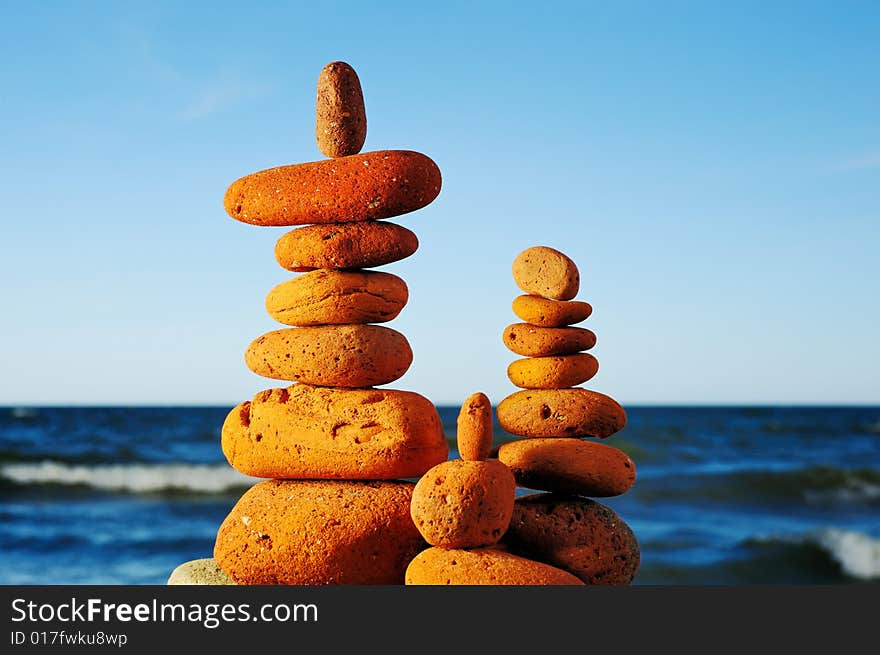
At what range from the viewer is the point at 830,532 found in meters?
21.8

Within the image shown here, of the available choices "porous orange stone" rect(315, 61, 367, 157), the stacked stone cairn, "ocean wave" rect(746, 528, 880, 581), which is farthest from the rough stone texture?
"ocean wave" rect(746, 528, 880, 581)

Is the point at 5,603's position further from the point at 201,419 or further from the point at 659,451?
the point at 201,419

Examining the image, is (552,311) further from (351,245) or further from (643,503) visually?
(643,503)

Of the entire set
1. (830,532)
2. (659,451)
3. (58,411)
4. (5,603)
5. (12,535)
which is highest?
(58,411)

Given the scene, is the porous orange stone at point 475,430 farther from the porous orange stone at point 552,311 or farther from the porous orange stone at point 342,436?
the porous orange stone at point 552,311

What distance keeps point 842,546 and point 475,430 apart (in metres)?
17.3

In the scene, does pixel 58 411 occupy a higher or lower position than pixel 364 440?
higher

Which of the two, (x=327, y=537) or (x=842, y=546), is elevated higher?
(x=842, y=546)

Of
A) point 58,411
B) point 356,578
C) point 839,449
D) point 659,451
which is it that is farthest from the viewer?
point 58,411

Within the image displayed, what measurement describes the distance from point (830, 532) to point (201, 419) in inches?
1360

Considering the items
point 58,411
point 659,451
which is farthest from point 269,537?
point 58,411

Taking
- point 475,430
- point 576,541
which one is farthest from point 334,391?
point 576,541

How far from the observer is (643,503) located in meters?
24.6

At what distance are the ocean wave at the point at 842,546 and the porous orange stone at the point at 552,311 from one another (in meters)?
14.6
